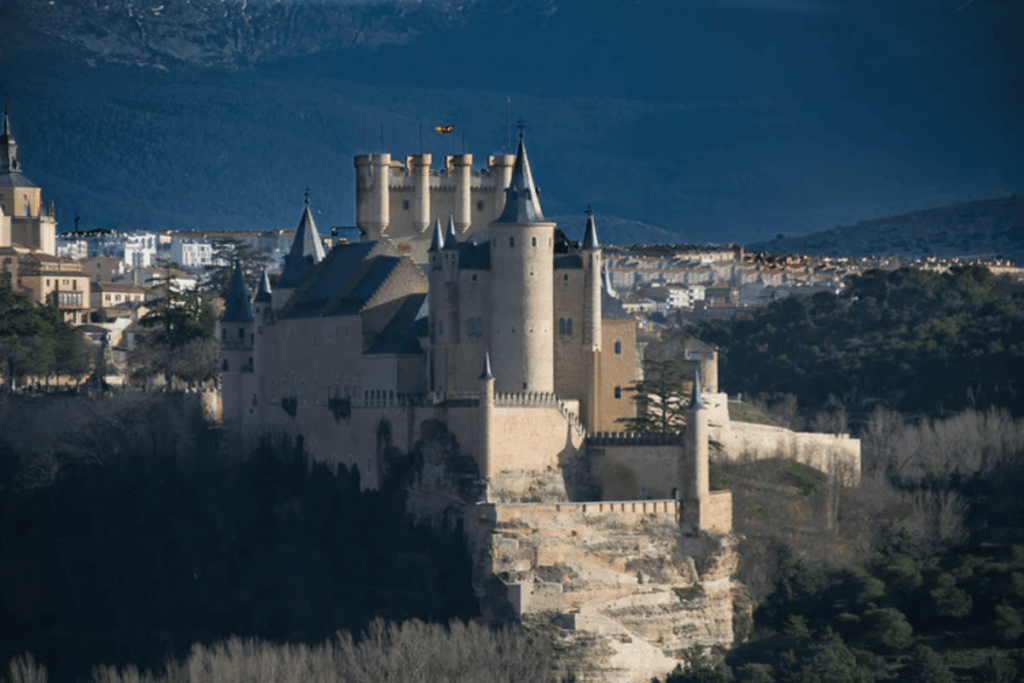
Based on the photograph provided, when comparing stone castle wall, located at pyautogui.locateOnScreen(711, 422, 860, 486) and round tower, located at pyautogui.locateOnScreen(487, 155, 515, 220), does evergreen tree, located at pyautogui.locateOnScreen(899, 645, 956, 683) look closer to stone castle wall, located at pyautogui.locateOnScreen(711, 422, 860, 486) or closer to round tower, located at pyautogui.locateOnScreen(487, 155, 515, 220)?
stone castle wall, located at pyautogui.locateOnScreen(711, 422, 860, 486)

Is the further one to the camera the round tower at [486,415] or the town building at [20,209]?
the town building at [20,209]

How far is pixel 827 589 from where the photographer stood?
70.9 metres

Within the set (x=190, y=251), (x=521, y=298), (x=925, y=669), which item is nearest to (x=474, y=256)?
(x=521, y=298)

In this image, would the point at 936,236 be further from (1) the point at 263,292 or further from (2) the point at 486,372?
(2) the point at 486,372

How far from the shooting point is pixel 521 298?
221ft

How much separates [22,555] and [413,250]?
1721 cm

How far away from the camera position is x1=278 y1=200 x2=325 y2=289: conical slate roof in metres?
81.9

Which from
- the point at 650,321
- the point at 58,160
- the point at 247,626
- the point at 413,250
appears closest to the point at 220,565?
the point at 247,626

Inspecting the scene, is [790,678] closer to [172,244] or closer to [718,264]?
[718,264]

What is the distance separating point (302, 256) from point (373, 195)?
3.38 m

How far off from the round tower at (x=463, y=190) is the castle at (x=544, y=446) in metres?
8.32

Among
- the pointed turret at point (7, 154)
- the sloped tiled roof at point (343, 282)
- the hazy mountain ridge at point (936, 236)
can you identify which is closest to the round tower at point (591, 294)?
the sloped tiled roof at point (343, 282)

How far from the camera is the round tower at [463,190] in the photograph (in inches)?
3189

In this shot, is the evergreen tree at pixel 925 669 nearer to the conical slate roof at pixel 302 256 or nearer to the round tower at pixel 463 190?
the round tower at pixel 463 190
